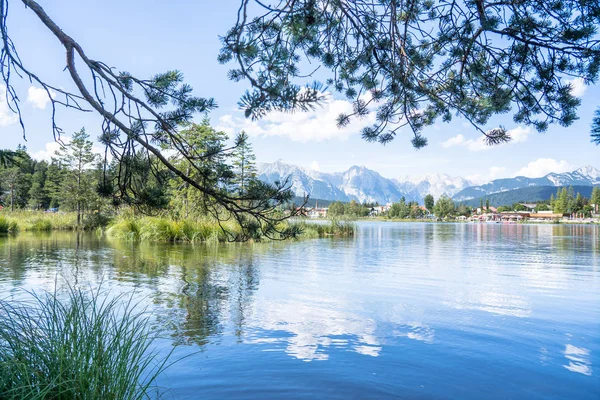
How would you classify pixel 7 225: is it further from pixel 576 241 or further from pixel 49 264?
pixel 576 241

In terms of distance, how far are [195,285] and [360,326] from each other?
4624 millimetres

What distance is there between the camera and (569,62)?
4.42 meters

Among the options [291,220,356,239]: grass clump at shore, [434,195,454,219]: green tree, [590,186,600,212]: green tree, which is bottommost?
[291,220,356,239]: grass clump at shore

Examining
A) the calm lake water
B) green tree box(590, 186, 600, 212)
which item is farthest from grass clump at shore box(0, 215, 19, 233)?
green tree box(590, 186, 600, 212)

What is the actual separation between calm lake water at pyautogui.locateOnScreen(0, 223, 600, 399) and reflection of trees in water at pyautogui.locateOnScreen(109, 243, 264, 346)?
0.13 feet

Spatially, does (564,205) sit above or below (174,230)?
above

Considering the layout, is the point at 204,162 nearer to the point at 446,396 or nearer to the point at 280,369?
the point at 280,369

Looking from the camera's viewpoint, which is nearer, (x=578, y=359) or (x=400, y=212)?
(x=578, y=359)

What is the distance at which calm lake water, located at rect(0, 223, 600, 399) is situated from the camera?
452 centimetres

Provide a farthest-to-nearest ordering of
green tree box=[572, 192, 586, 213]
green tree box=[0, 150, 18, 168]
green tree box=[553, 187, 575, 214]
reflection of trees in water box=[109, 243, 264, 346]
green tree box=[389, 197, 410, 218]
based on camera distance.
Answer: green tree box=[389, 197, 410, 218] < green tree box=[572, 192, 586, 213] < green tree box=[553, 187, 575, 214] < reflection of trees in water box=[109, 243, 264, 346] < green tree box=[0, 150, 18, 168]

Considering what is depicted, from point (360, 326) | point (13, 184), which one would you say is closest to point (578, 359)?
point (360, 326)

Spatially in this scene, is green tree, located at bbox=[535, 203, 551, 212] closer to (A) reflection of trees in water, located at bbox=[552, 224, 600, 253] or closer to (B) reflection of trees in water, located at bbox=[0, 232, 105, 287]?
(A) reflection of trees in water, located at bbox=[552, 224, 600, 253]

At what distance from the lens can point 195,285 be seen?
984cm

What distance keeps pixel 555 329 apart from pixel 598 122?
4.82 m
